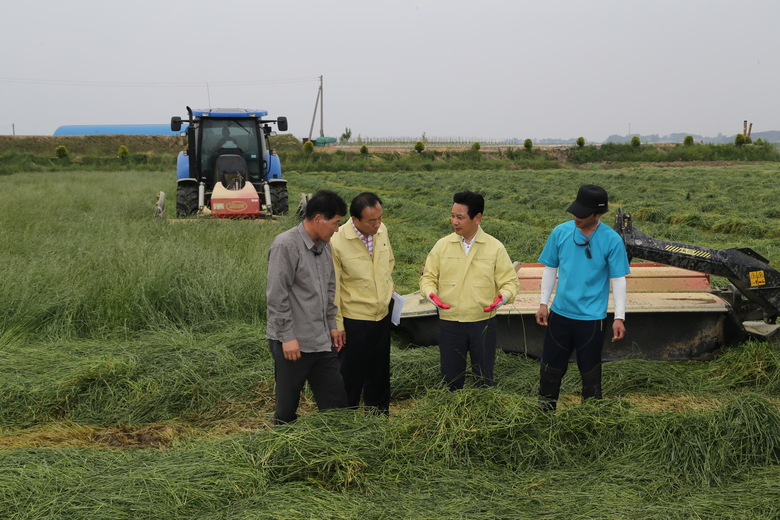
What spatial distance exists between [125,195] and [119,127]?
183 ft

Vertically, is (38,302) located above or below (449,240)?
below

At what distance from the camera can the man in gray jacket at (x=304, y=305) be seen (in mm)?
3141

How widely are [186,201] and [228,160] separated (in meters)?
1.07

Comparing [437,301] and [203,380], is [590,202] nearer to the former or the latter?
[437,301]

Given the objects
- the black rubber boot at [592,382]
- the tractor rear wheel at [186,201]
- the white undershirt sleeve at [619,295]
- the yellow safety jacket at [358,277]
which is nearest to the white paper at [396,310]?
the yellow safety jacket at [358,277]

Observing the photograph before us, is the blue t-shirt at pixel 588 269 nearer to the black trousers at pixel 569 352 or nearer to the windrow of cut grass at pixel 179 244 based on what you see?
the black trousers at pixel 569 352

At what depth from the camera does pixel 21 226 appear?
399 inches

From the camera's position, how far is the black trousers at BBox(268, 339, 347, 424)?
3.26 m

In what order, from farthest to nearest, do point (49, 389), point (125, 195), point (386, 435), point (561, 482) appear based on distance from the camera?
point (125, 195) < point (49, 389) < point (386, 435) < point (561, 482)

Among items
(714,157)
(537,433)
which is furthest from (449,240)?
(714,157)

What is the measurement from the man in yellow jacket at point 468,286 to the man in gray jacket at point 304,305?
0.69 metres

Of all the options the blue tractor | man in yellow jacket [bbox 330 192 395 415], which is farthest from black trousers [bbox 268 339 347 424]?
the blue tractor

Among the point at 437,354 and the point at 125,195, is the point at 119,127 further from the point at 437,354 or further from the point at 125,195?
the point at 437,354

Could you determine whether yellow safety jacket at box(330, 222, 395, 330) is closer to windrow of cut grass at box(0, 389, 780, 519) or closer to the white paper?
the white paper
